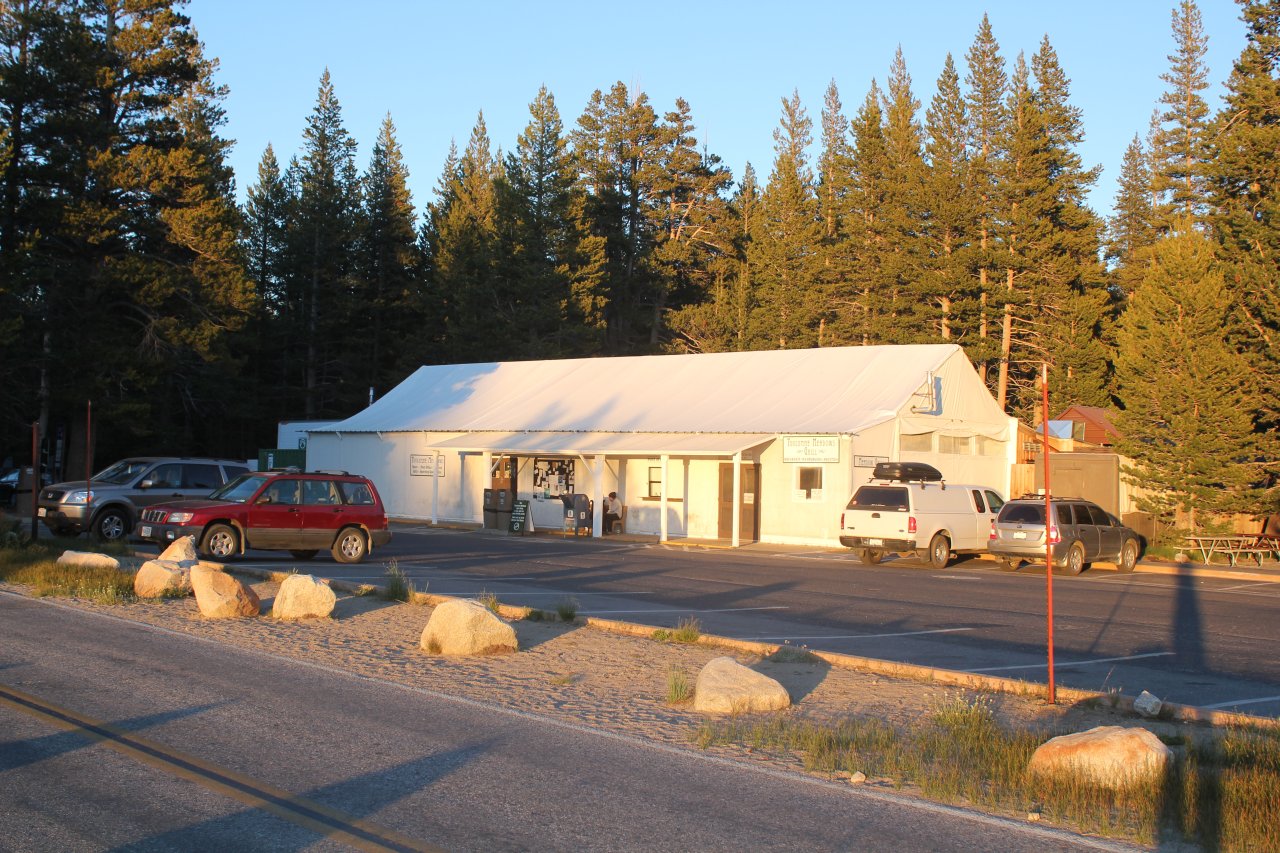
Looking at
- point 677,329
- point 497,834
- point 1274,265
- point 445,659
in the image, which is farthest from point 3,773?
point 677,329

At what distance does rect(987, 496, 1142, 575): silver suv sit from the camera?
82.8ft

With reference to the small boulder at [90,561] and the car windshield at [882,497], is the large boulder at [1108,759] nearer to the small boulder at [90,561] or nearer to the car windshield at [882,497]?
the small boulder at [90,561]

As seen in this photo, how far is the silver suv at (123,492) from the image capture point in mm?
24297

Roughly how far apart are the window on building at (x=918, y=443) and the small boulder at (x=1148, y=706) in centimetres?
2342

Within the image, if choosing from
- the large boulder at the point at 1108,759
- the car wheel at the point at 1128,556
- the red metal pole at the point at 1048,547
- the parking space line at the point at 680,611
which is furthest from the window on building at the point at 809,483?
the large boulder at the point at 1108,759

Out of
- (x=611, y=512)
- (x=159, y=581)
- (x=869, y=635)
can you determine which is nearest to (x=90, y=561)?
(x=159, y=581)

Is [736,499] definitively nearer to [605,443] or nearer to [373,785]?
[605,443]

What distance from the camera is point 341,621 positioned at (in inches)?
569

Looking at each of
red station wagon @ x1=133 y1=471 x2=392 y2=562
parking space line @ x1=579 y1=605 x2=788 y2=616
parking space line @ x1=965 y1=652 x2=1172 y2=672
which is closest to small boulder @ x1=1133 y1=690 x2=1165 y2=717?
parking space line @ x1=965 y1=652 x2=1172 y2=672

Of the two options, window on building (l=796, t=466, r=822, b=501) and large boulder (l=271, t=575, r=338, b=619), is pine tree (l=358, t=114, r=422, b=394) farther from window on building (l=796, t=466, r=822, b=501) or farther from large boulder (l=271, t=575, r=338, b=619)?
large boulder (l=271, t=575, r=338, b=619)

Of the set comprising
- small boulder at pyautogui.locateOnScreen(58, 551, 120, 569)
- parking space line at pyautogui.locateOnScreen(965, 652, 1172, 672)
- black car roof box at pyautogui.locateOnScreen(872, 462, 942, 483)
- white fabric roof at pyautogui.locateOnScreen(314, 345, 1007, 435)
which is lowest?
parking space line at pyautogui.locateOnScreen(965, 652, 1172, 672)

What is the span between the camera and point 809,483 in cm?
3241

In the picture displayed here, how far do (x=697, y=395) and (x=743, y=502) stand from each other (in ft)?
18.0

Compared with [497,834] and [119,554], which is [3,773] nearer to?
[497,834]
